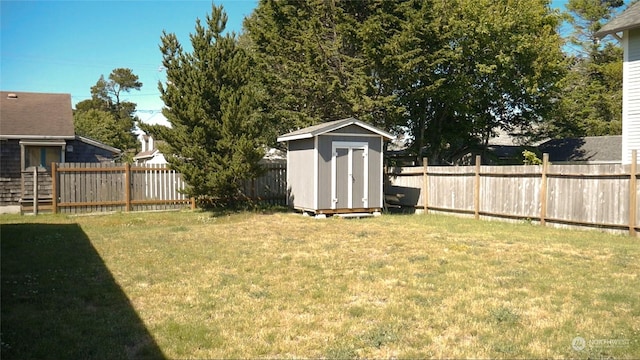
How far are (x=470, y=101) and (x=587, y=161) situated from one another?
942 cm

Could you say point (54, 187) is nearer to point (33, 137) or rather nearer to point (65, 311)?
point (33, 137)

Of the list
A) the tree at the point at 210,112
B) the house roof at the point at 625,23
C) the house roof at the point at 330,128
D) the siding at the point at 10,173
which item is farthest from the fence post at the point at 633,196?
the siding at the point at 10,173

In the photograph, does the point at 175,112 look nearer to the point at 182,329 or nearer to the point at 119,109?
the point at 182,329

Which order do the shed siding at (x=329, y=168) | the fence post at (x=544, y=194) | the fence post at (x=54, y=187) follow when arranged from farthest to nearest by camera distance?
1. the fence post at (x=54, y=187)
2. the shed siding at (x=329, y=168)
3. the fence post at (x=544, y=194)

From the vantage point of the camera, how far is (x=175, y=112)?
47.6 ft

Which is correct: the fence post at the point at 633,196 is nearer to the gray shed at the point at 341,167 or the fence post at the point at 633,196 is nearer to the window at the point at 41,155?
the gray shed at the point at 341,167

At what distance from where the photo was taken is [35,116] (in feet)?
59.9

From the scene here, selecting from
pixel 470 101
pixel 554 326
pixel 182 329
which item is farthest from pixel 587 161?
pixel 182 329

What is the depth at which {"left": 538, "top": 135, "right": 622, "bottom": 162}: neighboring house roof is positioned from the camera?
83.2ft

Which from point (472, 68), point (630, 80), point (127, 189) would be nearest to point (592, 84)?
point (472, 68)

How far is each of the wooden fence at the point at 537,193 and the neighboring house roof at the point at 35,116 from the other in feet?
40.1

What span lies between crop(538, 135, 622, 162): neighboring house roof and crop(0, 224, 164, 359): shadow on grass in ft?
82.2

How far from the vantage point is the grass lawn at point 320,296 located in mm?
4074

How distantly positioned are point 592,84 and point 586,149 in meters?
9.55
